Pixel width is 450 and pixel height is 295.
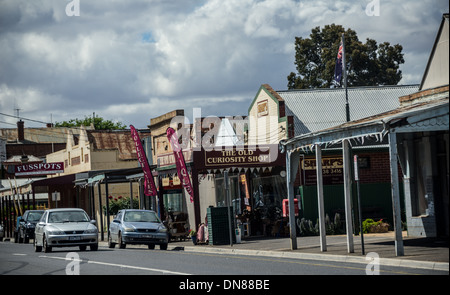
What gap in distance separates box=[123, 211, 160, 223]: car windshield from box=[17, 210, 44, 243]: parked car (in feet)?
38.6

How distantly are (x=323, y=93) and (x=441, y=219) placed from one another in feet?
57.1

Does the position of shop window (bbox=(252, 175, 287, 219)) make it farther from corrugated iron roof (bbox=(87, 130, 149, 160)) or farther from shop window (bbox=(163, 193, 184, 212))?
corrugated iron roof (bbox=(87, 130, 149, 160))

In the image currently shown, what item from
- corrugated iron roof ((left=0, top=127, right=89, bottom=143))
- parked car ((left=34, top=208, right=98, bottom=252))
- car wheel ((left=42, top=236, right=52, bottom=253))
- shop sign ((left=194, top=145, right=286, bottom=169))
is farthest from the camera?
corrugated iron roof ((left=0, top=127, right=89, bottom=143))

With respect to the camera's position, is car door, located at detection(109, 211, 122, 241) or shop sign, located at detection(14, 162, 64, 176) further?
shop sign, located at detection(14, 162, 64, 176)

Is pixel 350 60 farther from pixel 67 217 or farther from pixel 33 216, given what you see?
pixel 67 217

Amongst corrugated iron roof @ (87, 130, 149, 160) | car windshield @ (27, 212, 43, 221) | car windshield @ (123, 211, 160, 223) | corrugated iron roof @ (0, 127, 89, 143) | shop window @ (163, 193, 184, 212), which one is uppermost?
corrugated iron roof @ (0, 127, 89, 143)

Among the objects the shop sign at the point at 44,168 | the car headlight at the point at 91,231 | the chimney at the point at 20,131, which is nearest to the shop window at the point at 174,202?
the car headlight at the point at 91,231

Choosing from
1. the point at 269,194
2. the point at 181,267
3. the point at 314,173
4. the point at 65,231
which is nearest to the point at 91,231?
the point at 65,231

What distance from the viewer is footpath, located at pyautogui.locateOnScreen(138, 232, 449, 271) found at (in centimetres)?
1809

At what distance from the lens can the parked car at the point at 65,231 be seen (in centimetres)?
2784

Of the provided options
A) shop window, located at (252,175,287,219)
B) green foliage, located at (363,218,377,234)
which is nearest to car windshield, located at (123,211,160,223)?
shop window, located at (252,175,287,219)

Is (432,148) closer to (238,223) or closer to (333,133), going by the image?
(333,133)

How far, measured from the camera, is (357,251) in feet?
71.7

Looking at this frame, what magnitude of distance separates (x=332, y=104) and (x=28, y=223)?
16.8 meters
